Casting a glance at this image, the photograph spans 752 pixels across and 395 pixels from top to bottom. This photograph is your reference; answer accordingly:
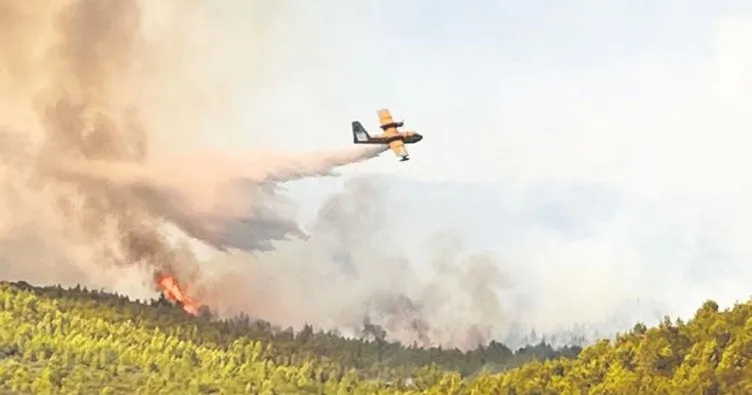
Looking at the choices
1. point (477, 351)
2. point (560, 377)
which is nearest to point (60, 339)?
point (477, 351)

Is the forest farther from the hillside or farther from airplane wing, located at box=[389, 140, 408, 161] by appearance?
airplane wing, located at box=[389, 140, 408, 161]

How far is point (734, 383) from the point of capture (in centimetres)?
2706

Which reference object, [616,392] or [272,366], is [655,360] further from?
[272,366]

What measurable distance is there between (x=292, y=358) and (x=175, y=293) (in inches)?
329

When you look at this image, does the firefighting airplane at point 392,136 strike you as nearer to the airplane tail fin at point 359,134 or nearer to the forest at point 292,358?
the airplane tail fin at point 359,134

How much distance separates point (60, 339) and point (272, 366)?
9166 mm

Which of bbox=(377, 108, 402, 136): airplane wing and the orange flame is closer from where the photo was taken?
bbox=(377, 108, 402, 136): airplane wing

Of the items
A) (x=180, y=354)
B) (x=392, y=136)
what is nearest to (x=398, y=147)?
(x=392, y=136)

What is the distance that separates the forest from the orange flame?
50cm

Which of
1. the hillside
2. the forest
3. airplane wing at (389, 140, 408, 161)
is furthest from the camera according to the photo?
the hillside

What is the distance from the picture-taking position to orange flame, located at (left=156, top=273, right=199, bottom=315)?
5750cm

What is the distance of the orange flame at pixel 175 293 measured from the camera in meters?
57.5

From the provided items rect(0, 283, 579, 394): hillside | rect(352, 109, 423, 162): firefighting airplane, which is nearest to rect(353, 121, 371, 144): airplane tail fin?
rect(352, 109, 423, 162): firefighting airplane

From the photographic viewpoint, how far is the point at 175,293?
58438 millimetres
